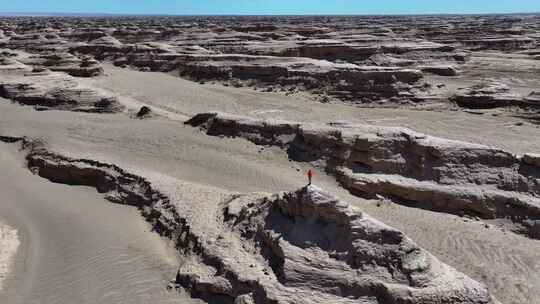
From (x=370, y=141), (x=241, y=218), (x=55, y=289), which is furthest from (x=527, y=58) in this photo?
(x=55, y=289)

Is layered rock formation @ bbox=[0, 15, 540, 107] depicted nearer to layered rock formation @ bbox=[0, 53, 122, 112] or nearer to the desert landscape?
the desert landscape

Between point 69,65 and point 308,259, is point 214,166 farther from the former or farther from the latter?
point 69,65

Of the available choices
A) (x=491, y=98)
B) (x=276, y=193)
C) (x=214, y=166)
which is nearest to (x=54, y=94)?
(x=214, y=166)

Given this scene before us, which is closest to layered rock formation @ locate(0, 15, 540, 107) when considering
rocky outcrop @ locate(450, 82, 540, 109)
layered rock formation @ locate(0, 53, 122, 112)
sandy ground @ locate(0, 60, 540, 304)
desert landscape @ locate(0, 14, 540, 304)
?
rocky outcrop @ locate(450, 82, 540, 109)

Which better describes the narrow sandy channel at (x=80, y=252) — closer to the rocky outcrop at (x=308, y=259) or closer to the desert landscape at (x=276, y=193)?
the desert landscape at (x=276, y=193)

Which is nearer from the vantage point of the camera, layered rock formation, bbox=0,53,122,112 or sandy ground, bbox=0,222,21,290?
sandy ground, bbox=0,222,21,290

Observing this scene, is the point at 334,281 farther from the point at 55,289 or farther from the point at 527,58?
the point at 527,58
